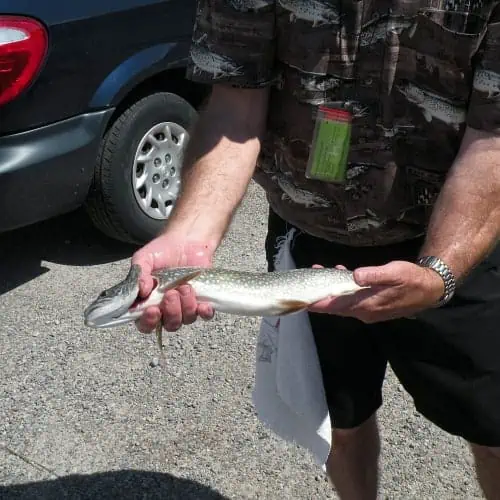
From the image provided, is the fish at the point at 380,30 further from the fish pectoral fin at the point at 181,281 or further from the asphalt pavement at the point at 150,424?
the asphalt pavement at the point at 150,424

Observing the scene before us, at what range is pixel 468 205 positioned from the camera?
1.99m

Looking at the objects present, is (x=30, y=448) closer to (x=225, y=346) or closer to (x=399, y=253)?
(x=225, y=346)

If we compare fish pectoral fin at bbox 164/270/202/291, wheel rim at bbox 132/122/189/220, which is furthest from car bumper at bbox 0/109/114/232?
fish pectoral fin at bbox 164/270/202/291

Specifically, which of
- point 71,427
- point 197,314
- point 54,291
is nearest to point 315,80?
point 197,314

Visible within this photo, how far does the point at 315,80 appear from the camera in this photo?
2.21 m

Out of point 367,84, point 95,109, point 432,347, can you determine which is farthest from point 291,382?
point 95,109

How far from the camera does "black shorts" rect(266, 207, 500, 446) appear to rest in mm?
2318

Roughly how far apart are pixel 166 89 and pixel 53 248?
1.21m

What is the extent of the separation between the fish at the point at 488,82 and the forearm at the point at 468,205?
99 mm

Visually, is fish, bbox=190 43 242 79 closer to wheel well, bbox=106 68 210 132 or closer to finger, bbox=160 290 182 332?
finger, bbox=160 290 182 332

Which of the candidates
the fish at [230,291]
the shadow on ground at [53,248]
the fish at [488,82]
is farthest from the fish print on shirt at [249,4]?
the shadow on ground at [53,248]

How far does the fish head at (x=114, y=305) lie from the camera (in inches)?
77.1

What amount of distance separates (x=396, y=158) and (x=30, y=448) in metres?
2.11

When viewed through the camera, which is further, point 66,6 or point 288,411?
point 66,6
